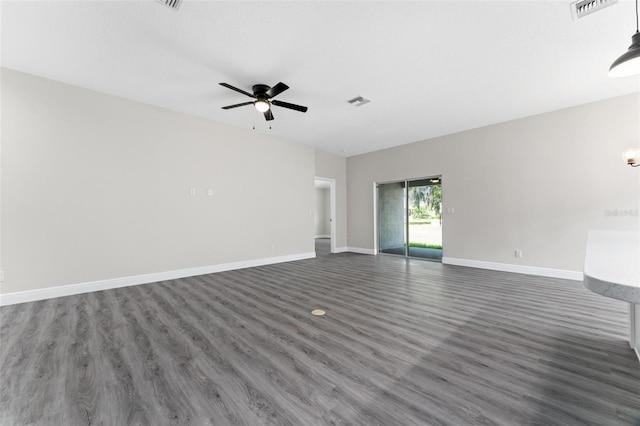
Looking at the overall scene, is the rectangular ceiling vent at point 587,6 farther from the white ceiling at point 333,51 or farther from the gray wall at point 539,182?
the gray wall at point 539,182

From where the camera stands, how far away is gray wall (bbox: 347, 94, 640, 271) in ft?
13.5

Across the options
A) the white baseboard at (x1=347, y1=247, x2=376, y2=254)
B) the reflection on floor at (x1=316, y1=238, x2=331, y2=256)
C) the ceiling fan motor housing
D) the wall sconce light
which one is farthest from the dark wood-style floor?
the reflection on floor at (x1=316, y1=238, x2=331, y2=256)

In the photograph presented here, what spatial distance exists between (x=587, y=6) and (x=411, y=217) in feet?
16.2

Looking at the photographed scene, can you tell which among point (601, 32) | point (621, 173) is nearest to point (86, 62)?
point (601, 32)

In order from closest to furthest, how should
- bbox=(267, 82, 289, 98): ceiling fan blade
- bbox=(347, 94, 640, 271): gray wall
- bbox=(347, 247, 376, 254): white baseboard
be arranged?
1. bbox=(267, 82, 289, 98): ceiling fan blade
2. bbox=(347, 94, 640, 271): gray wall
3. bbox=(347, 247, 376, 254): white baseboard

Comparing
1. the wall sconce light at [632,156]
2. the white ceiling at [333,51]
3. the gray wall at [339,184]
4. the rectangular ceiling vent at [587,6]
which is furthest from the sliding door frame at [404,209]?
the rectangular ceiling vent at [587,6]

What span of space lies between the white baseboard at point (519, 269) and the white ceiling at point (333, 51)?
2942 mm

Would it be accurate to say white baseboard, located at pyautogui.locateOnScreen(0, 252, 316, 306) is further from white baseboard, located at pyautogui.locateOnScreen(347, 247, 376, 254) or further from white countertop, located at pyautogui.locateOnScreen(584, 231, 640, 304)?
white countertop, located at pyautogui.locateOnScreen(584, 231, 640, 304)

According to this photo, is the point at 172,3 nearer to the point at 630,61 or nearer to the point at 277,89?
the point at 277,89

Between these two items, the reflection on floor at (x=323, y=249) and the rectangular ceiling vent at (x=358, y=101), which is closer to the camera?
the rectangular ceiling vent at (x=358, y=101)

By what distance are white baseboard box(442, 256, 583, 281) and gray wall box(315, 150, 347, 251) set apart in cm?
304

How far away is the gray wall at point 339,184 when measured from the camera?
25.2 ft

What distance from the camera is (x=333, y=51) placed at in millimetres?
2949

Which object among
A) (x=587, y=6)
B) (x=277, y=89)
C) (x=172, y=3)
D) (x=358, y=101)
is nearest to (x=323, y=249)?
(x=358, y=101)
